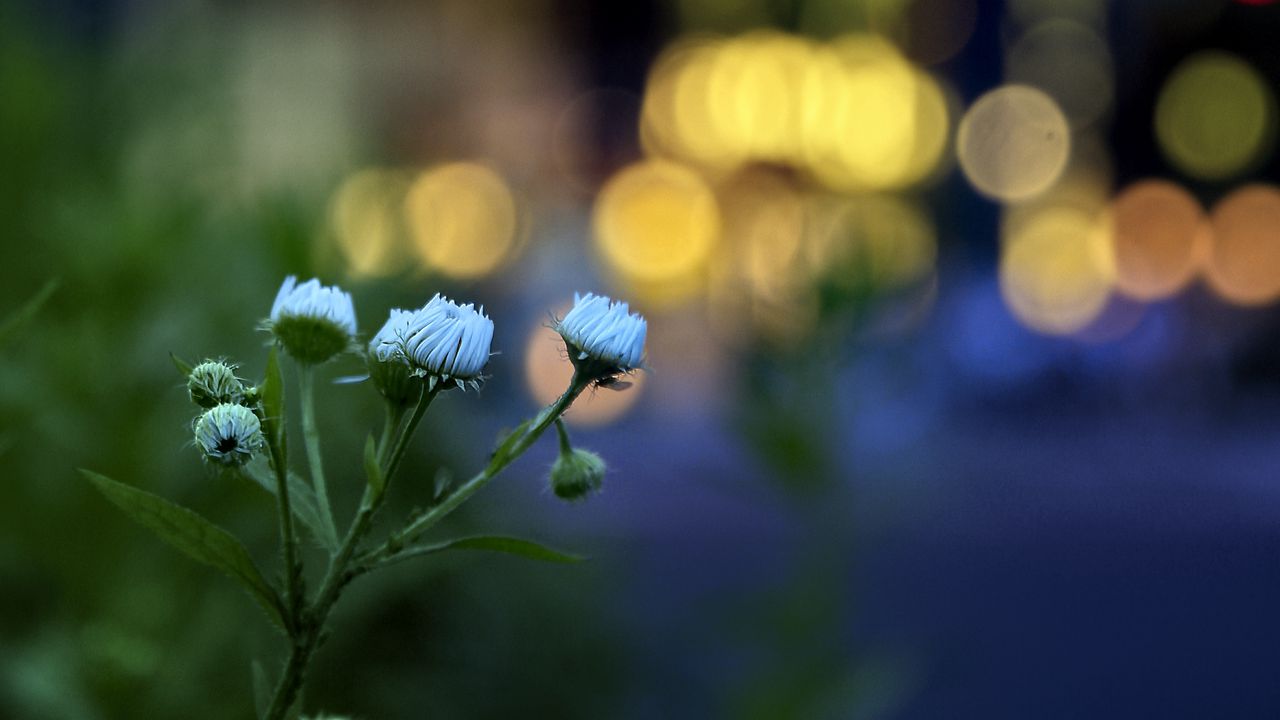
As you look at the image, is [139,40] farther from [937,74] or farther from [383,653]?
[937,74]

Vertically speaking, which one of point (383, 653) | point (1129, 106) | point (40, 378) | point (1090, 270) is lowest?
point (383, 653)

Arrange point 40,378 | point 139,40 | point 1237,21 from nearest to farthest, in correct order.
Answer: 1. point 40,378
2. point 139,40
3. point 1237,21

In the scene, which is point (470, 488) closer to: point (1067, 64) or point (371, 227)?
point (371, 227)

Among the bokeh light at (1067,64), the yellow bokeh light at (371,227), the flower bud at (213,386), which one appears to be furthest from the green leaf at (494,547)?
the bokeh light at (1067,64)

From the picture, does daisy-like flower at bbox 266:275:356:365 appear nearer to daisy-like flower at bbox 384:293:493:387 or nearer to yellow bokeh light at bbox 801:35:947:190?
daisy-like flower at bbox 384:293:493:387

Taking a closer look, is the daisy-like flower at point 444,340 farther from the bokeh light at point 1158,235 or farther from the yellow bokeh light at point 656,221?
the bokeh light at point 1158,235

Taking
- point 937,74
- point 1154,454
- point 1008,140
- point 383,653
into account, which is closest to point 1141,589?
point 1154,454

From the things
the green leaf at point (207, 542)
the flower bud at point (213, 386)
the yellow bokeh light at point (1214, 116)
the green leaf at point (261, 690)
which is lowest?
the green leaf at point (261, 690)
